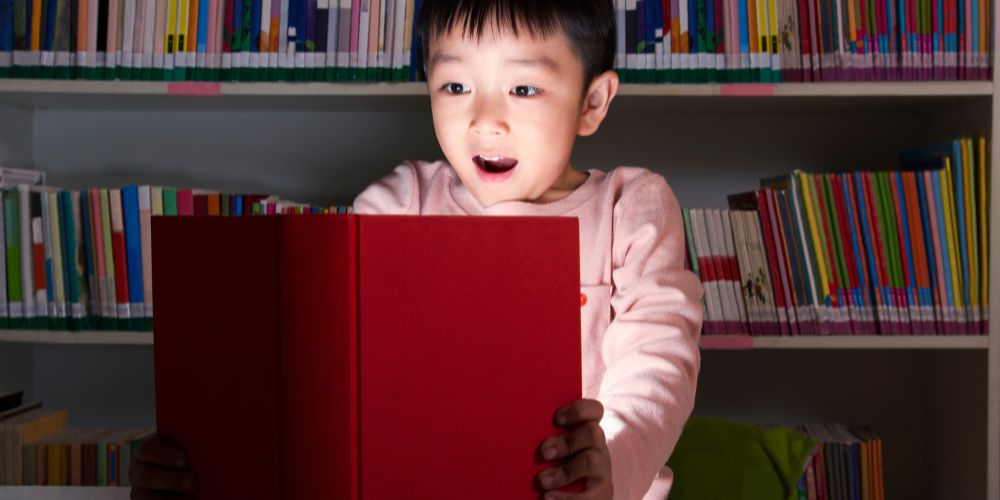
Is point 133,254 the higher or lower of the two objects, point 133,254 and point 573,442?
the higher

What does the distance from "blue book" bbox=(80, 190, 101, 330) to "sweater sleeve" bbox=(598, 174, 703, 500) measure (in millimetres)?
1091

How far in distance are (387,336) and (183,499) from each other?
0.20 m

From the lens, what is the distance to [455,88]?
0.77 meters

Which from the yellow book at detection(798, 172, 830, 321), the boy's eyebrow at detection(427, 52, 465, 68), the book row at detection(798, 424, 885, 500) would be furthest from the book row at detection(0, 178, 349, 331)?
the book row at detection(798, 424, 885, 500)

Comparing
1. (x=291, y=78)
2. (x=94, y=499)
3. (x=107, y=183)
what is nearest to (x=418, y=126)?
(x=291, y=78)

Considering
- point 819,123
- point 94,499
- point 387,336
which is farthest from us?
point 819,123

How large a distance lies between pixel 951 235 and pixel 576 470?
1192 millimetres

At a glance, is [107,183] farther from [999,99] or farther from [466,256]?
[999,99]

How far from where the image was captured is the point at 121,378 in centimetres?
165

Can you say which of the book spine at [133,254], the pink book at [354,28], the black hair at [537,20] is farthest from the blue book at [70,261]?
the black hair at [537,20]

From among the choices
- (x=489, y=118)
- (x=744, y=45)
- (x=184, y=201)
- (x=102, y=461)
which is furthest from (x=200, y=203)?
(x=744, y=45)

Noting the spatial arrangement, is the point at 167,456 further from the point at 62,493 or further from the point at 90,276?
the point at 90,276

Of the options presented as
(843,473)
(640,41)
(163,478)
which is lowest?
(843,473)

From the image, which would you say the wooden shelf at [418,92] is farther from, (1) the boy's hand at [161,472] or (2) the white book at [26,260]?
(1) the boy's hand at [161,472]
